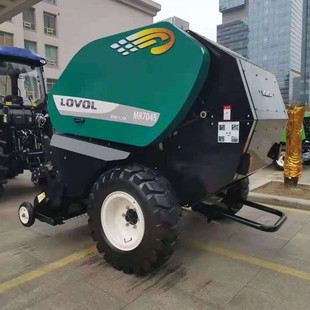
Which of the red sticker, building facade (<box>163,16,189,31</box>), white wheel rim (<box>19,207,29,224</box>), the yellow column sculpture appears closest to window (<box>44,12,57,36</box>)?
the yellow column sculpture

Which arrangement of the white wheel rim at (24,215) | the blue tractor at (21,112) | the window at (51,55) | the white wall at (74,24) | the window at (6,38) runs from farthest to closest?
the window at (51,55), the white wall at (74,24), the window at (6,38), the blue tractor at (21,112), the white wheel rim at (24,215)

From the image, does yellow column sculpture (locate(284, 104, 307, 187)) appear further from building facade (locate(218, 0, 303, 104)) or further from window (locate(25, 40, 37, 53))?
window (locate(25, 40, 37, 53))

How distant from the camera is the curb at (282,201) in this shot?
5336mm

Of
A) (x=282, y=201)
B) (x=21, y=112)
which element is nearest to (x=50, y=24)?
(x=21, y=112)

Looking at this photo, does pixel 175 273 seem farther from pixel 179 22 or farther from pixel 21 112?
pixel 21 112

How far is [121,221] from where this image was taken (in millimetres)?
3277

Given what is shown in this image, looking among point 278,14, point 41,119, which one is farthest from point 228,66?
point 278,14

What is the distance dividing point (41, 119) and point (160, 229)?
186 inches

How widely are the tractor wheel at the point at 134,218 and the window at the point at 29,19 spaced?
28.7m

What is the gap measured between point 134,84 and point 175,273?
1.90 meters

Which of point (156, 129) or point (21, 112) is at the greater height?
point (21, 112)

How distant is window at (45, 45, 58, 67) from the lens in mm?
28859

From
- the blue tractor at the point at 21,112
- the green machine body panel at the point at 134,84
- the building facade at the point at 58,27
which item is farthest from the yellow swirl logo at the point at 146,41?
the building facade at the point at 58,27

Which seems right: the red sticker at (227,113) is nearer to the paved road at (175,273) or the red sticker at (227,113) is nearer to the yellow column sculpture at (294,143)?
the paved road at (175,273)
